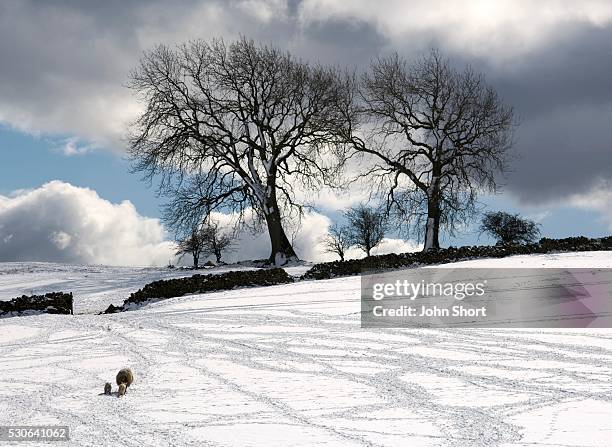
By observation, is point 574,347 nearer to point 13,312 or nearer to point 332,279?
point 332,279

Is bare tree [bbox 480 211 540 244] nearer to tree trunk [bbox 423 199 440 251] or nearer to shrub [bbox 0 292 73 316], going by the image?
tree trunk [bbox 423 199 440 251]

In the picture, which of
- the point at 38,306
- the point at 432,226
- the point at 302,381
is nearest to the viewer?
the point at 302,381

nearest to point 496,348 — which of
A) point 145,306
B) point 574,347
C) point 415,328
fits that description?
point 574,347

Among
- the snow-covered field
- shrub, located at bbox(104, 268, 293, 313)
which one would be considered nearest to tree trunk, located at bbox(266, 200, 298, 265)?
shrub, located at bbox(104, 268, 293, 313)

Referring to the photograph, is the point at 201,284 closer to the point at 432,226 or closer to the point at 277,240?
the point at 277,240

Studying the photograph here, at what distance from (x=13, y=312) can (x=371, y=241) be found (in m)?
29.7

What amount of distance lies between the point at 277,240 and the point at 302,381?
20.5 m

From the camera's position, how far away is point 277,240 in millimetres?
27828

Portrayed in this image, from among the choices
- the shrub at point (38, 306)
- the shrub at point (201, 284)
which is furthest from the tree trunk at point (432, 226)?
the shrub at point (38, 306)

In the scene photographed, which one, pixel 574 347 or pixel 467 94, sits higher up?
pixel 467 94

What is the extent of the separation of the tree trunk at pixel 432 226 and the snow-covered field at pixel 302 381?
15042mm

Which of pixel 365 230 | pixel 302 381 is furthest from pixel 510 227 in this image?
pixel 302 381

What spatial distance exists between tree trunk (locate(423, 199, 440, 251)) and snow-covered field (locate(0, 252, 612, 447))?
15.0m

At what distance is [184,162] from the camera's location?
2812cm
